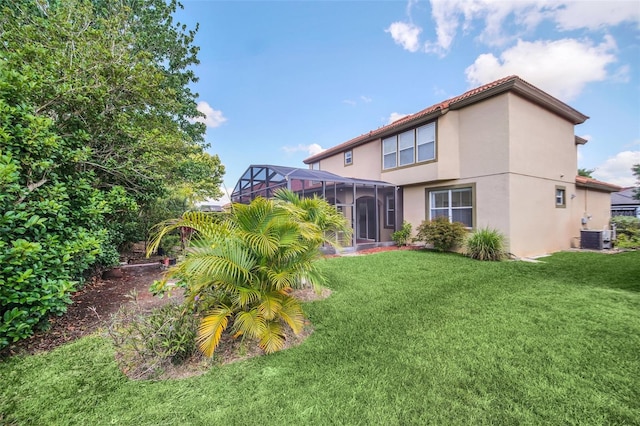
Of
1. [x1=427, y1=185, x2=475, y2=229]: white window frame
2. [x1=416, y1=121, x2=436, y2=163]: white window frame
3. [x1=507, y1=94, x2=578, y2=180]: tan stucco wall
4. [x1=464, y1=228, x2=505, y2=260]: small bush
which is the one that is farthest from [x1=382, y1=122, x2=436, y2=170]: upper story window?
[x1=464, y1=228, x2=505, y2=260]: small bush

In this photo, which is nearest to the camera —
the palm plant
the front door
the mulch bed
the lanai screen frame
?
the palm plant

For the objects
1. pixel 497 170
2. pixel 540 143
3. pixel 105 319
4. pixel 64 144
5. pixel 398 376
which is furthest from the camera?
pixel 540 143

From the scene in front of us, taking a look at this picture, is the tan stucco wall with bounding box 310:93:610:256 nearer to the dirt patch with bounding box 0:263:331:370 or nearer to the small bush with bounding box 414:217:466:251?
the small bush with bounding box 414:217:466:251

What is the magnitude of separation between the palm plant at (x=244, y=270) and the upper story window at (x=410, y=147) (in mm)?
9377

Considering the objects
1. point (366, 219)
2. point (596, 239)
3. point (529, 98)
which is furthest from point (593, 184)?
point (366, 219)

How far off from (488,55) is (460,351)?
1409 centimetres

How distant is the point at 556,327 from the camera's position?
12.9 feet

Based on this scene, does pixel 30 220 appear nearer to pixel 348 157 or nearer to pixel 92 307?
pixel 92 307

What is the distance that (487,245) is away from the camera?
9.01 metres

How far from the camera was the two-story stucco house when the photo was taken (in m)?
9.32

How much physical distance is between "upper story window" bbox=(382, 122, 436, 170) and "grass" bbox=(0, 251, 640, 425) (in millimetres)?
7694

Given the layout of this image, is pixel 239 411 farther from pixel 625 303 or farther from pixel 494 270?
pixel 494 270

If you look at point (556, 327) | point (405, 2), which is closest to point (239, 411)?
point (556, 327)

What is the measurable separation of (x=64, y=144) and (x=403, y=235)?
11962mm
